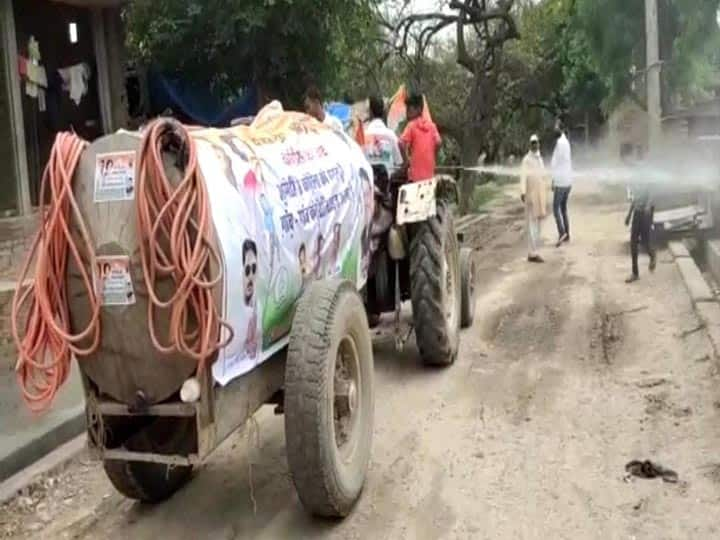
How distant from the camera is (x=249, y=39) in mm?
12234

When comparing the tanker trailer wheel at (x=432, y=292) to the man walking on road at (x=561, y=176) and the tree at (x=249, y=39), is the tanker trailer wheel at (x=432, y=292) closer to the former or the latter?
the tree at (x=249, y=39)

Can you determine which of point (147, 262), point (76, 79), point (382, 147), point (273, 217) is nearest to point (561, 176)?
point (76, 79)

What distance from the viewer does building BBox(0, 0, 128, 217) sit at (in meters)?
10.4

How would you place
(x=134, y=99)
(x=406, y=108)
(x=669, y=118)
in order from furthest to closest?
(x=669, y=118) < (x=134, y=99) < (x=406, y=108)

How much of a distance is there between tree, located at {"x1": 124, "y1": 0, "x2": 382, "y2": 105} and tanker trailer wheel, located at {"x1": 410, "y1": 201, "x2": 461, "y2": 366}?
16.9 ft

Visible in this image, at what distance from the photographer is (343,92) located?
15.4m

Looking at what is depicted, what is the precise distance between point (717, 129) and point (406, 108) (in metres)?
9.43

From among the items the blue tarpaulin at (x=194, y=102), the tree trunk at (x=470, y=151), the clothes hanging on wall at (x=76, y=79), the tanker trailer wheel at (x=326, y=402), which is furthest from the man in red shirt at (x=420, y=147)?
the tree trunk at (x=470, y=151)

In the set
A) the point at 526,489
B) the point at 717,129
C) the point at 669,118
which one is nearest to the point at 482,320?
the point at 526,489

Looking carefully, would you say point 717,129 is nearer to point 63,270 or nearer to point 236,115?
point 236,115

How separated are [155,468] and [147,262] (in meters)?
1.66

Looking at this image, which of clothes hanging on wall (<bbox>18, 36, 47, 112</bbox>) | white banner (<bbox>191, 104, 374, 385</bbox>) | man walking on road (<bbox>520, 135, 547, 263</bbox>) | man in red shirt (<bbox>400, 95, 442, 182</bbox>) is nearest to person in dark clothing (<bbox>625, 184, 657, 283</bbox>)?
man walking on road (<bbox>520, 135, 547, 263</bbox>)

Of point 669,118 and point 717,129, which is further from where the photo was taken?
point 669,118

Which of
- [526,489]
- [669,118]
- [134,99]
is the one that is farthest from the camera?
[669,118]
